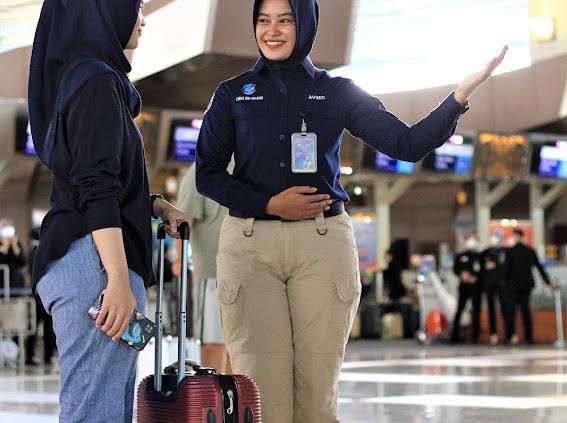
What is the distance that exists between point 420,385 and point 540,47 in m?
12.3

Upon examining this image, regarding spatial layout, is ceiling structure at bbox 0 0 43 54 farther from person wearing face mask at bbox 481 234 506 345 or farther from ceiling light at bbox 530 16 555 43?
ceiling light at bbox 530 16 555 43

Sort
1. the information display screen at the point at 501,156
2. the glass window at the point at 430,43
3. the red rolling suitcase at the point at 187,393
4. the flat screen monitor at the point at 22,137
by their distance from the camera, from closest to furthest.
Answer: the red rolling suitcase at the point at 187,393 → the flat screen monitor at the point at 22,137 → the information display screen at the point at 501,156 → the glass window at the point at 430,43

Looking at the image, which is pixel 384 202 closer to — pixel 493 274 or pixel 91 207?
pixel 493 274

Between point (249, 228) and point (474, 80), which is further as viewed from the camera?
point (249, 228)

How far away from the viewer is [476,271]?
17594mm

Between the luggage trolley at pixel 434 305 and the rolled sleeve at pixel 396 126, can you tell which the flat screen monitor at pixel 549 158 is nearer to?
the luggage trolley at pixel 434 305

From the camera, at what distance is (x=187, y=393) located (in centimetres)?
290

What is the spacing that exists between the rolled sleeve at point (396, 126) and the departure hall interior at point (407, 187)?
2732 millimetres

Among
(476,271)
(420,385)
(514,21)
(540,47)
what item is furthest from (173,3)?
(514,21)

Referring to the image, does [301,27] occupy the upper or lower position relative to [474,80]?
upper

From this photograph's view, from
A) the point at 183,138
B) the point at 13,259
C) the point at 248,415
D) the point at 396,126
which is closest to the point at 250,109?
the point at 396,126

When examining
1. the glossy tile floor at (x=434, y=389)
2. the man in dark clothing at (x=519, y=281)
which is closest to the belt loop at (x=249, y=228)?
the glossy tile floor at (x=434, y=389)

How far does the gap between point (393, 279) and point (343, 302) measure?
1620 centimetres

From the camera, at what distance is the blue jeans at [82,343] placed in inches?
103
